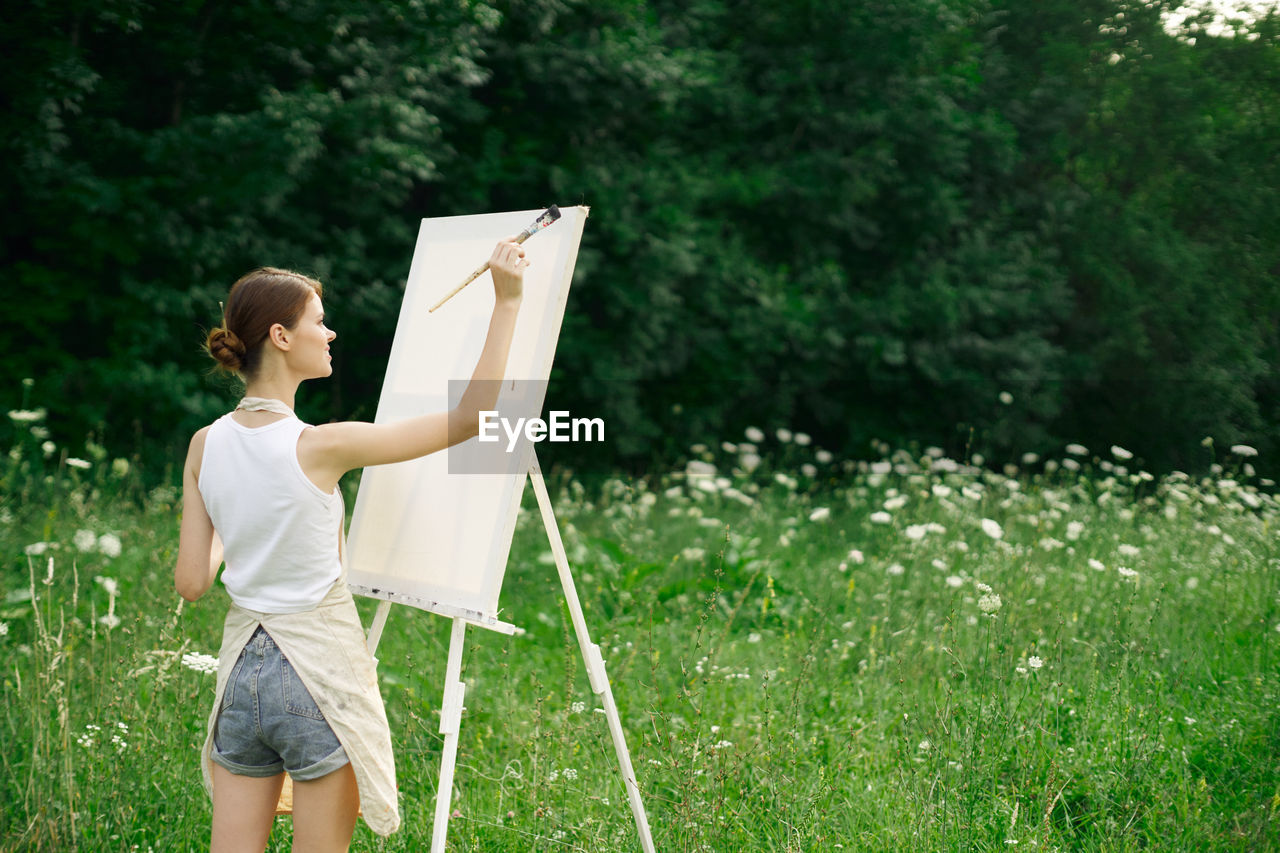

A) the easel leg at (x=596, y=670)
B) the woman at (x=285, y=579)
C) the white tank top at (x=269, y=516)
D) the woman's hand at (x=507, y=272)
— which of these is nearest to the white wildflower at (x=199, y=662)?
the woman at (x=285, y=579)

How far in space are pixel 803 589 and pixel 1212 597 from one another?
182cm

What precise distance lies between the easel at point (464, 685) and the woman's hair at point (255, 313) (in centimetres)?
62

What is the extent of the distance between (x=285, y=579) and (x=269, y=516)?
0.13 m

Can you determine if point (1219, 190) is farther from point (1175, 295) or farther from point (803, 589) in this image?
point (803, 589)

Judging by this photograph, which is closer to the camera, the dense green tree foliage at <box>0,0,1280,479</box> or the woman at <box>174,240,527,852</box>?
the woman at <box>174,240,527,852</box>

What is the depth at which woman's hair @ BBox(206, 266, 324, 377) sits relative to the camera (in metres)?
1.77

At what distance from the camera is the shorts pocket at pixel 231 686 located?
5.71ft

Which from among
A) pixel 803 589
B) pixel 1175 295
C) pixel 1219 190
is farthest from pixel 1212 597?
pixel 1219 190

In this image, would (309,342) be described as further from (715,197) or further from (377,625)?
(715,197)

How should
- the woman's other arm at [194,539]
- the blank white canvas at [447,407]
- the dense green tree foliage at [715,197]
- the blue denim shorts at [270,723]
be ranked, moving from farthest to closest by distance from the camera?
the dense green tree foliage at [715,197]
the blank white canvas at [447,407]
the woman's other arm at [194,539]
the blue denim shorts at [270,723]

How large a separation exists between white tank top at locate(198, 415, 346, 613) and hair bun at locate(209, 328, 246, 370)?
13 cm

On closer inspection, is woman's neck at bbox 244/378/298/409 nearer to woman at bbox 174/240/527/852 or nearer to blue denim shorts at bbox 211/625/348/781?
woman at bbox 174/240/527/852

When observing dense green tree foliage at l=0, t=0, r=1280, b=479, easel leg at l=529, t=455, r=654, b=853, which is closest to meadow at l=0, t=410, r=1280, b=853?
easel leg at l=529, t=455, r=654, b=853

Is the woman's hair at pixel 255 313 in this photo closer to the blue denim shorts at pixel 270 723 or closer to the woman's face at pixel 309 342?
the woman's face at pixel 309 342
